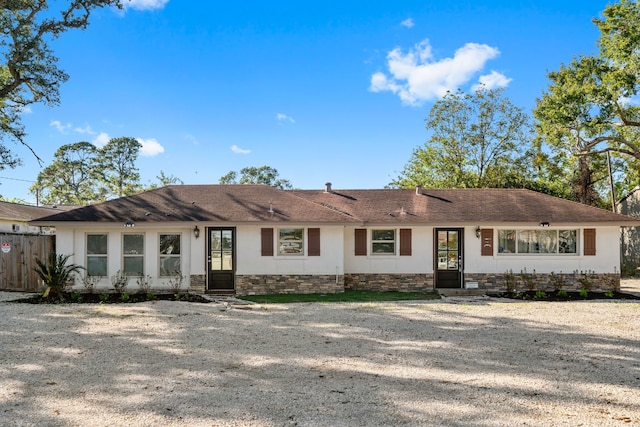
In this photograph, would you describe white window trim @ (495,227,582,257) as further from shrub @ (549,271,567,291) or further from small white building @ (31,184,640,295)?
shrub @ (549,271,567,291)

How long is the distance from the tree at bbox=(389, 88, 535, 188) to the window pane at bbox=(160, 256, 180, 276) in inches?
837

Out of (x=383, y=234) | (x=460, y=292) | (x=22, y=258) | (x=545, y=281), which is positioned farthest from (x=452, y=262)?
(x=22, y=258)

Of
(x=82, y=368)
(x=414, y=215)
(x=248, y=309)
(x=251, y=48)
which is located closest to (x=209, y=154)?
(x=251, y=48)

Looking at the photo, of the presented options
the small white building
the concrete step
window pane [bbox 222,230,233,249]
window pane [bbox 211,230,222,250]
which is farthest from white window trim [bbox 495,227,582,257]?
window pane [bbox 211,230,222,250]

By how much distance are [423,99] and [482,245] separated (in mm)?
17306

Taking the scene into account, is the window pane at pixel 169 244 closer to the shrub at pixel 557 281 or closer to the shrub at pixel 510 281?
the shrub at pixel 510 281

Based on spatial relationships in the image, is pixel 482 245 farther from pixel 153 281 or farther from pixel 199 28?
pixel 199 28

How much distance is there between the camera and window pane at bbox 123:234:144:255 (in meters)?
14.8

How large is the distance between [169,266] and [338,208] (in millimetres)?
6451

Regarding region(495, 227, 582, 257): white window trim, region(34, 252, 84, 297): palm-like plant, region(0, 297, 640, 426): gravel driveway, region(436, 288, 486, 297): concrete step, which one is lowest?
region(436, 288, 486, 297): concrete step

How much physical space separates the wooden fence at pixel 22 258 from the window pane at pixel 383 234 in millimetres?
10894

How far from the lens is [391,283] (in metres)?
15.8

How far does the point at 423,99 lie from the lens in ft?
100.0

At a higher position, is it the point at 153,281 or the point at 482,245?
the point at 482,245
